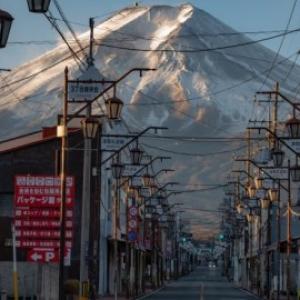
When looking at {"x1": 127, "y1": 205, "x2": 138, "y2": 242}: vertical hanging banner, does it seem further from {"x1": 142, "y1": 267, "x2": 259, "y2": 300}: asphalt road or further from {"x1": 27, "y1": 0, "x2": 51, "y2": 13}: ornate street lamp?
{"x1": 27, "y1": 0, "x2": 51, "y2": 13}: ornate street lamp

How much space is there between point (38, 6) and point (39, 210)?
17569mm

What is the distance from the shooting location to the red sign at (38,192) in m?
34.8

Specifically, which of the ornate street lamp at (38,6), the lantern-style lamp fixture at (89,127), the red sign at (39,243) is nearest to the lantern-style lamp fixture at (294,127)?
the lantern-style lamp fixture at (89,127)

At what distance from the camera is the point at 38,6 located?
1825cm

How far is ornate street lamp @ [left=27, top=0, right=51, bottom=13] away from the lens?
59.7 feet

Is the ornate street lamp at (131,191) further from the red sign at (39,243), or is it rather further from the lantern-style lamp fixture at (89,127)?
the lantern-style lamp fixture at (89,127)

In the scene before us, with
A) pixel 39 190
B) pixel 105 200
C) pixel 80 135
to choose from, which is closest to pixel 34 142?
pixel 80 135

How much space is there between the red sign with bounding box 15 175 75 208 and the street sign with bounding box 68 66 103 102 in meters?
3.96

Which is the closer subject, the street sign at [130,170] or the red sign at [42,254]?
the red sign at [42,254]

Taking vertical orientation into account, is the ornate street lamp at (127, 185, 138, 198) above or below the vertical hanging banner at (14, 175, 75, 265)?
above

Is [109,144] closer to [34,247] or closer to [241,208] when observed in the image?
[34,247]

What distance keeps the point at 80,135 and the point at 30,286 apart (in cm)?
1637

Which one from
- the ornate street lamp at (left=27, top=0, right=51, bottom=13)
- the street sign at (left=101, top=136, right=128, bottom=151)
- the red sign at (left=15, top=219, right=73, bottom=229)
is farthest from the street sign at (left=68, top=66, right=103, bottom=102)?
the ornate street lamp at (left=27, top=0, right=51, bottom=13)

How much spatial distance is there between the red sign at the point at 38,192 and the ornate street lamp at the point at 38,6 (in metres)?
16.8
